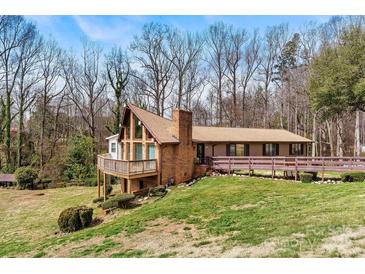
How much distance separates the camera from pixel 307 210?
932 cm

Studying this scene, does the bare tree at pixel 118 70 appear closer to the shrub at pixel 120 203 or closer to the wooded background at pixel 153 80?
the wooded background at pixel 153 80

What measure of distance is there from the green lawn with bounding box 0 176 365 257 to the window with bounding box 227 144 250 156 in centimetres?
535

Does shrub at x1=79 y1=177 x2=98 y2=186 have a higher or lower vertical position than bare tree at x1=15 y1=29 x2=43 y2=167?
lower

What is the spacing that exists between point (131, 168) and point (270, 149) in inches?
481

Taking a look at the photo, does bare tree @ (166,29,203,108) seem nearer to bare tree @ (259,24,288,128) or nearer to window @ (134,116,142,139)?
bare tree @ (259,24,288,128)

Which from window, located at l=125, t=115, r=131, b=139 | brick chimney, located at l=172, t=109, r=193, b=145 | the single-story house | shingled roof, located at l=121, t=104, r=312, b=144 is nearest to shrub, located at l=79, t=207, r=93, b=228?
the single-story house

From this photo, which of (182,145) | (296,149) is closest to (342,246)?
(182,145)

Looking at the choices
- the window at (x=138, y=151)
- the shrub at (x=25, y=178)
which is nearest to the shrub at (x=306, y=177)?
the window at (x=138, y=151)

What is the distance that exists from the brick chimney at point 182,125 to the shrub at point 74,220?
287 inches

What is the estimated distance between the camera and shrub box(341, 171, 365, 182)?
14.1m

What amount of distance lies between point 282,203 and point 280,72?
28314mm

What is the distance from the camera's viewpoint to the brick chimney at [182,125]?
17.3 meters
